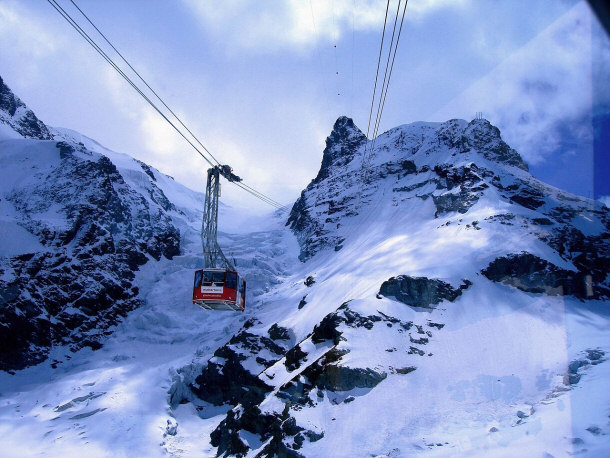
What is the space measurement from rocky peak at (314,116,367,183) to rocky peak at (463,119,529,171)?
46.0 m

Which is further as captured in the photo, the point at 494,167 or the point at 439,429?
the point at 494,167

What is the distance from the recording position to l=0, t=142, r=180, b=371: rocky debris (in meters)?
102

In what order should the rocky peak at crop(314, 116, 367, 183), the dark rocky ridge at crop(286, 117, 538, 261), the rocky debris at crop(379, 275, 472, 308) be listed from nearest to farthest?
the rocky debris at crop(379, 275, 472, 308) → the dark rocky ridge at crop(286, 117, 538, 261) → the rocky peak at crop(314, 116, 367, 183)

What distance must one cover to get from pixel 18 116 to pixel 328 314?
152500 mm

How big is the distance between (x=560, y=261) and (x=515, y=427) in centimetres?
4195

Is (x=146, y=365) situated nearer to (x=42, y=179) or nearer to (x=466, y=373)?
(x=466, y=373)

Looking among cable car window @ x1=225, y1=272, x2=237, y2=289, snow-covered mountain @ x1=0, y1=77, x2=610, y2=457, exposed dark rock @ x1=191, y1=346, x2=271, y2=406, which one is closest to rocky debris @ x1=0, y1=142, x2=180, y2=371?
snow-covered mountain @ x1=0, y1=77, x2=610, y2=457

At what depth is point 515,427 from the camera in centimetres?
3108

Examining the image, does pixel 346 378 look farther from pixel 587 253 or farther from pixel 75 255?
pixel 75 255

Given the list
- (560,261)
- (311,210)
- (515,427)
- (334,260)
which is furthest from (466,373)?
(311,210)

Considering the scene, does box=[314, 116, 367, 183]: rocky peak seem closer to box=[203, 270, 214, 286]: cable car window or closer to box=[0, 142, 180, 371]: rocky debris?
box=[0, 142, 180, 371]: rocky debris

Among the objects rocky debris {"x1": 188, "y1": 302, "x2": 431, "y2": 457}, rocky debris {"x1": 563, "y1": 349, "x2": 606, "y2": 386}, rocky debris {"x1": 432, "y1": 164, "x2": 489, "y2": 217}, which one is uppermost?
rocky debris {"x1": 432, "y1": 164, "x2": 489, "y2": 217}

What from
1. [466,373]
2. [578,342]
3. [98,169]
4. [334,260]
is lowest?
[466,373]

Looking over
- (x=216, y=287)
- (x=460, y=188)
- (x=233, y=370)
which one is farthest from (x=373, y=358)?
(x=460, y=188)
